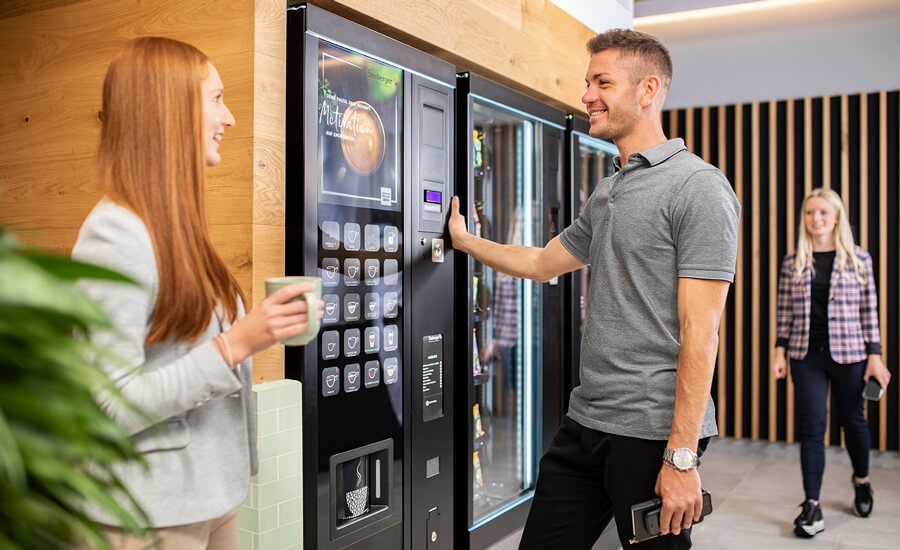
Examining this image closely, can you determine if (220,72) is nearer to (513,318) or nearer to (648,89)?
(648,89)

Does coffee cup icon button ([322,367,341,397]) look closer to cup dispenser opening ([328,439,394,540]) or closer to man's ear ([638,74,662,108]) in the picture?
cup dispenser opening ([328,439,394,540])

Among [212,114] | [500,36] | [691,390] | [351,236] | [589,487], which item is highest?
→ [500,36]

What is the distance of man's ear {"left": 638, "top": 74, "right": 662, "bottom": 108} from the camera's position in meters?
1.80

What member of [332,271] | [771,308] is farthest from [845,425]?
[332,271]

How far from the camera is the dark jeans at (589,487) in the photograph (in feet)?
5.28

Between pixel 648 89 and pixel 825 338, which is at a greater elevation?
pixel 648 89

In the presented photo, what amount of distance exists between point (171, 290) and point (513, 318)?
213 cm

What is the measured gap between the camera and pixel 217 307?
47.1 inches

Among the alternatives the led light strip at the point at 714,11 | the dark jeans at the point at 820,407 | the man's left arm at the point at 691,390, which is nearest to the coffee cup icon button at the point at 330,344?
the man's left arm at the point at 691,390

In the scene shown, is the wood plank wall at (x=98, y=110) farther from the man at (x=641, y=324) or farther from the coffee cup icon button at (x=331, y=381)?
the man at (x=641, y=324)

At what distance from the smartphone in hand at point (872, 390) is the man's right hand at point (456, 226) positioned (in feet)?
7.47

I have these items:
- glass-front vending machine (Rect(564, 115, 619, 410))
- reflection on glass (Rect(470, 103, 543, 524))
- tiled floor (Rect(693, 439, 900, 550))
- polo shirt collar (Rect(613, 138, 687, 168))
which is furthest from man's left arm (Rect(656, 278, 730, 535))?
tiled floor (Rect(693, 439, 900, 550))

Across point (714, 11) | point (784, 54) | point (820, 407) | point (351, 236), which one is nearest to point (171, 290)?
point (351, 236)

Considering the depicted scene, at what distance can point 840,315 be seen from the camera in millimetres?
3535
